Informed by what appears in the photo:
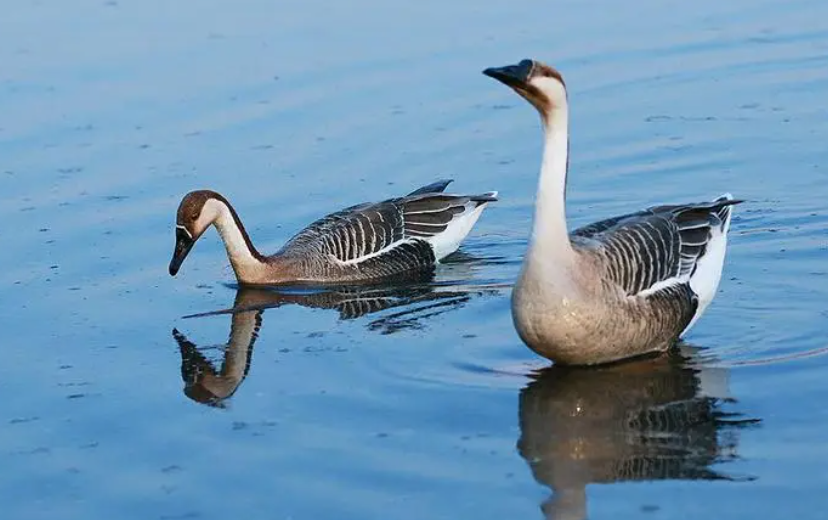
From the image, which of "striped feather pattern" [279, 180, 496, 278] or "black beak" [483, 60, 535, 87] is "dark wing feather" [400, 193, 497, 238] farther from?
"black beak" [483, 60, 535, 87]

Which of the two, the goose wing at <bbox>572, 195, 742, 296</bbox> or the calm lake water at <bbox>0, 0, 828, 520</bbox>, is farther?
the goose wing at <bbox>572, 195, 742, 296</bbox>

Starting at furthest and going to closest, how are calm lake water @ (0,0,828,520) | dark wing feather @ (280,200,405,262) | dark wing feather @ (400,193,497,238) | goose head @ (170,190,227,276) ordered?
dark wing feather @ (400,193,497,238), dark wing feather @ (280,200,405,262), goose head @ (170,190,227,276), calm lake water @ (0,0,828,520)

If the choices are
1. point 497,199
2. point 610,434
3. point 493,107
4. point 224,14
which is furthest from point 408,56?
point 610,434

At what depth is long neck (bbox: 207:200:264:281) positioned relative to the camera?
12742 mm

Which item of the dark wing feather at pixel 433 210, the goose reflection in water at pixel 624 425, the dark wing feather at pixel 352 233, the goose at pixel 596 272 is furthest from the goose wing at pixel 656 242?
the dark wing feather at pixel 352 233

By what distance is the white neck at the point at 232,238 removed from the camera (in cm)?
1275

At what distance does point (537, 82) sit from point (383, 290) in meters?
3.99

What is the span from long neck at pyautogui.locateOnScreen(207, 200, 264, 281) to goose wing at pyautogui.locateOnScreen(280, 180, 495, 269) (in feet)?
1.21

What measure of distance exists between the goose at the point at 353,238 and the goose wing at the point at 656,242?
290 centimetres

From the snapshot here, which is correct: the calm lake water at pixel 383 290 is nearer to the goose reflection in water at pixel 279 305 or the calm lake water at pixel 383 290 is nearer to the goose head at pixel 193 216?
the goose reflection in water at pixel 279 305

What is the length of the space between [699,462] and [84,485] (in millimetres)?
3245

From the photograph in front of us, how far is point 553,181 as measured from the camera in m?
9.29

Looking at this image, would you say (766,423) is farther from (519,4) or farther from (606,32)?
(519,4)

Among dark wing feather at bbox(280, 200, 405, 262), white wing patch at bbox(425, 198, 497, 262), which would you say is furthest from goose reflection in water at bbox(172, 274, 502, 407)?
white wing patch at bbox(425, 198, 497, 262)
